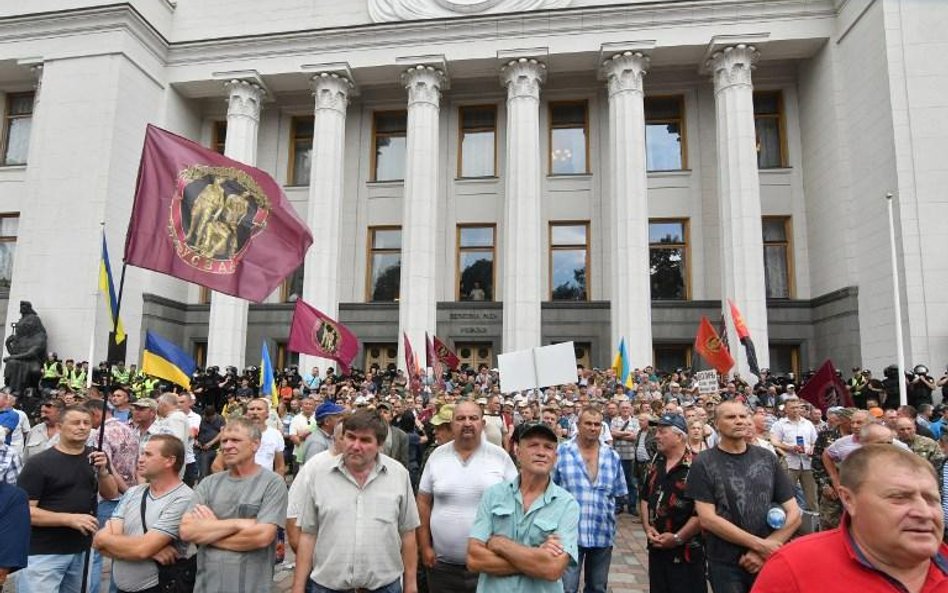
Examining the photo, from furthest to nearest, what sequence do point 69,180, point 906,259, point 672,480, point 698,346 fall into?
point 69,180 → point 906,259 → point 698,346 → point 672,480

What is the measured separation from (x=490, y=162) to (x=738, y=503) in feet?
75.2

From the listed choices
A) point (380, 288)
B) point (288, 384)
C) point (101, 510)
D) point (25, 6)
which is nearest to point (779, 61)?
point (380, 288)

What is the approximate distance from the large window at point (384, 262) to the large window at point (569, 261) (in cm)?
621

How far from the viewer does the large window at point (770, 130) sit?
24375 mm

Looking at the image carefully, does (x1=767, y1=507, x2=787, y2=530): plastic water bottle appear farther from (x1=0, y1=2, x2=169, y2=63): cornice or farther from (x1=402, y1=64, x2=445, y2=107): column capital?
(x1=0, y1=2, x2=169, y2=63): cornice

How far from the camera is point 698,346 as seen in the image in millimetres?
16766

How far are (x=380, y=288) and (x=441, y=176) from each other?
203 inches

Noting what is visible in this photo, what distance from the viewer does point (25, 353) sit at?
66.1ft

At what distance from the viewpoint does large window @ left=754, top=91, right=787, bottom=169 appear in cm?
2438

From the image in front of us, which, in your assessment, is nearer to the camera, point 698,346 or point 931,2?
point 698,346

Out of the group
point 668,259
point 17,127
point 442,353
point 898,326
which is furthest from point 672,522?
point 17,127

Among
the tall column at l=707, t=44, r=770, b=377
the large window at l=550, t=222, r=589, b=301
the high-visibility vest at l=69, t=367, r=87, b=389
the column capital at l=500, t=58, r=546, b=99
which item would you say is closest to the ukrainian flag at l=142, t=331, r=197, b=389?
the high-visibility vest at l=69, t=367, r=87, b=389

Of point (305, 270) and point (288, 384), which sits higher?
point (305, 270)

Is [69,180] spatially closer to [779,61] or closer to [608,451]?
[608,451]
